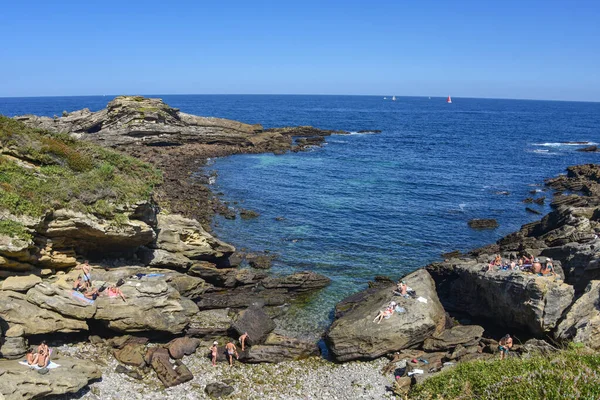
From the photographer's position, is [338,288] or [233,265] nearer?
[338,288]

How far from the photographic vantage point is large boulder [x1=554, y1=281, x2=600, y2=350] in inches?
884

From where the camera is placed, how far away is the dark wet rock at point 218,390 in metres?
20.6

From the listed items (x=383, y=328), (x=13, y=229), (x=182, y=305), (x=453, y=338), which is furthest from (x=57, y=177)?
(x=453, y=338)

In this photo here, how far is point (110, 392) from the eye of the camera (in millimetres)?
19844

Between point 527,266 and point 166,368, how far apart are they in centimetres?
2205

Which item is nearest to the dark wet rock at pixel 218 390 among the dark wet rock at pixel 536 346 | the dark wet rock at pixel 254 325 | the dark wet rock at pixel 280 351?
the dark wet rock at pixel 280 351

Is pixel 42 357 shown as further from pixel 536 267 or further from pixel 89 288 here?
pixel 536 267

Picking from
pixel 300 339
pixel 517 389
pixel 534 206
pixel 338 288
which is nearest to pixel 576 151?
pixel 534 206

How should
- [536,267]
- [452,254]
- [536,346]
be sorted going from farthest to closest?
[452,254] < [536,267] < [536,346]

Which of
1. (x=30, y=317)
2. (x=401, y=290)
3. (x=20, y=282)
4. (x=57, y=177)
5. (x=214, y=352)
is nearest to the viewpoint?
(x=30, y=317)

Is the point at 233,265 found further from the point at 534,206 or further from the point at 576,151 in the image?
the point at 576,151

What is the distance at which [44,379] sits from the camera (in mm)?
18188

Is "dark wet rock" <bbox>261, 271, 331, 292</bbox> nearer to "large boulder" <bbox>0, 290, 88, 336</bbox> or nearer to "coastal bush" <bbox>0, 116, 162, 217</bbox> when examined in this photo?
"coastal bush" <bbox>0, 116, 162, 217</bbox>

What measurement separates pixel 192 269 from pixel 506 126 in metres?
150
